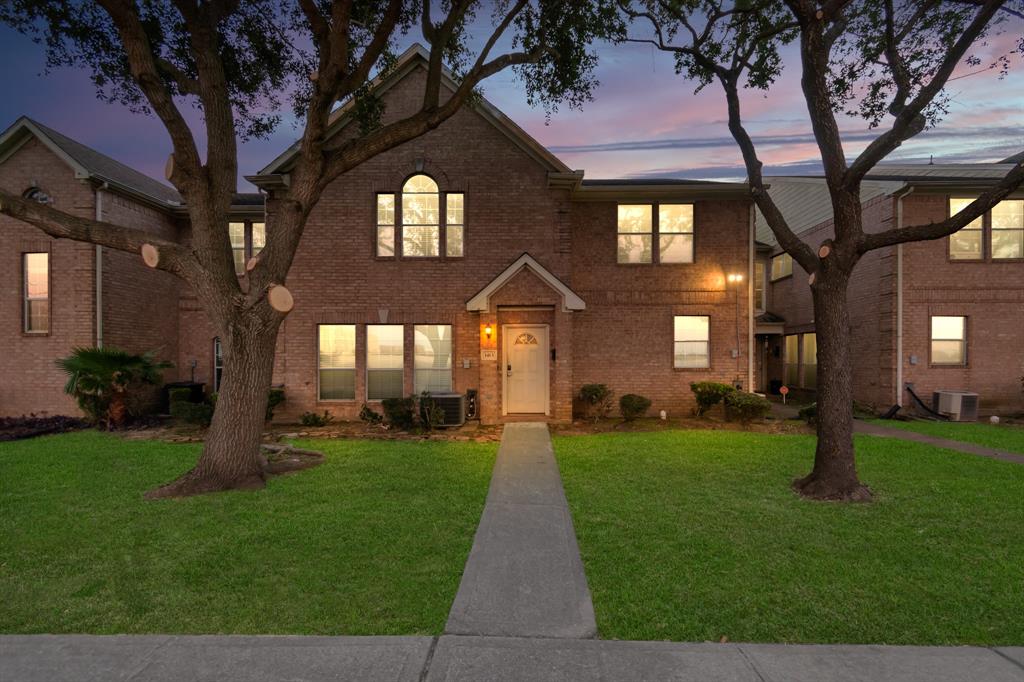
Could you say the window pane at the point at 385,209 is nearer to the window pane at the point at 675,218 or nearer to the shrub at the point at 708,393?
the window pane at the point at 675,218

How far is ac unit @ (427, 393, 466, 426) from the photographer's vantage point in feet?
38.6

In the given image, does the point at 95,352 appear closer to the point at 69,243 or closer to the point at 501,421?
the point at 69,243

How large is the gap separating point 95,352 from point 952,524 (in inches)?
603

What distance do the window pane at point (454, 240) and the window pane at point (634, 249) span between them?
4393 millimetres

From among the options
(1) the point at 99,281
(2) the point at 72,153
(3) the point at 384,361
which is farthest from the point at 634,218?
(2) the point at 72,153

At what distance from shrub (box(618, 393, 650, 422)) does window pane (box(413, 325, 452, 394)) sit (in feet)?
14.6

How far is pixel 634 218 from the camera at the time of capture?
13.9 metres

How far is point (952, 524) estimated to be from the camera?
545cm

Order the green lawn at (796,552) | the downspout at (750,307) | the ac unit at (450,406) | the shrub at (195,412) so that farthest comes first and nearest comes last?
the downspout at (750,307)
the ac unit at (450,406)
the shrub at (195,412)
the green lawn at (796,552)

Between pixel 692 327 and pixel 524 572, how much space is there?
35.6 feet

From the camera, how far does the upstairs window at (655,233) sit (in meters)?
13.8

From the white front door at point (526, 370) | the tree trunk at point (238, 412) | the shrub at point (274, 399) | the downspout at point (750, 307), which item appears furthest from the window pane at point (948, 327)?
the shrub at point (274, 399)

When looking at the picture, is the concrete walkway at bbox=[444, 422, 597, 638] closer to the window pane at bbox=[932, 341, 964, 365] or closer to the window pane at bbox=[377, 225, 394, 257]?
the window pane at bbox=[377, 225, 394, 257]

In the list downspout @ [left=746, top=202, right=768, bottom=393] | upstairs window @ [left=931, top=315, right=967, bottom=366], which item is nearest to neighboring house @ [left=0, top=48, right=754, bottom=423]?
downspout @ [left=746, top=202, right=768, bottom=393]
